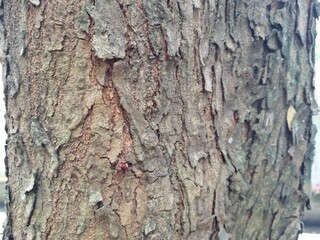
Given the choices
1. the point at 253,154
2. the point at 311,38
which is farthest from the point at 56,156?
the point at 311,38

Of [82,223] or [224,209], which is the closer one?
[82,223]

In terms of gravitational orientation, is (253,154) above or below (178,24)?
below

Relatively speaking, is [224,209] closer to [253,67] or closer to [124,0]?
[253,67]

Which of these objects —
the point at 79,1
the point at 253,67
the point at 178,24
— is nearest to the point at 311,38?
the point at 253,67

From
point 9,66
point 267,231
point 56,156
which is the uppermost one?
point 9,66

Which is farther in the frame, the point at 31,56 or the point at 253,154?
the point at 253,154

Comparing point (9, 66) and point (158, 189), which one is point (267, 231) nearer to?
point (158, 189)
